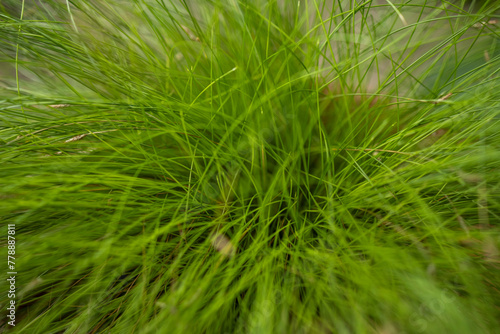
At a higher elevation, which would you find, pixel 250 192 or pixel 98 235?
pixel 98 235

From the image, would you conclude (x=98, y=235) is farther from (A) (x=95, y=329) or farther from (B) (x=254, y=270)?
(B) (x=254, y=270)

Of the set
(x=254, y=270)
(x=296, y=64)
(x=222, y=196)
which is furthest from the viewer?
(x=296, y=64)

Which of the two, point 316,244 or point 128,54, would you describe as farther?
point 128,54

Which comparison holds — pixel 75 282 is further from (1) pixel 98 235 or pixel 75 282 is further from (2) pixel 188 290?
(2) pixel 188 290

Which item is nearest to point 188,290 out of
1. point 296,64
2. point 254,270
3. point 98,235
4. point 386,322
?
point 254,270

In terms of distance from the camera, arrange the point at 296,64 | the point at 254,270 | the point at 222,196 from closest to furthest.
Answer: the point at 254,270, the point at 222,196, the point at 296,64

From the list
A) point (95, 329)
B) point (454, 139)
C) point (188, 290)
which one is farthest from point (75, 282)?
point (454, 139)

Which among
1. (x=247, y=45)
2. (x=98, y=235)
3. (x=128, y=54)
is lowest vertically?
(x=98, y=235)

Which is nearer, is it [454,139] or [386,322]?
[386,322]

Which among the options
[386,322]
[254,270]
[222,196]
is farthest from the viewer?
[222,196]
